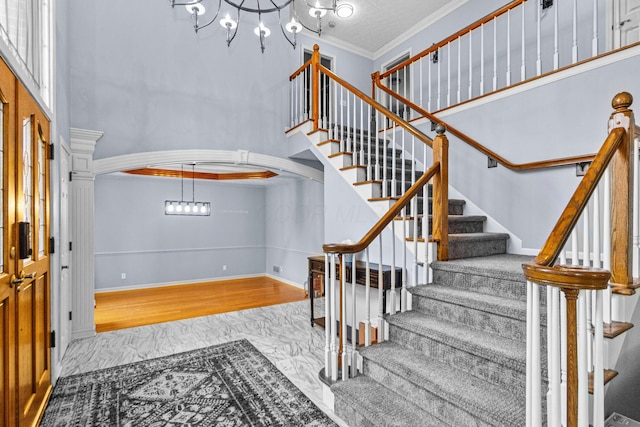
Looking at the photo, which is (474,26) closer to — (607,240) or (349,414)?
(607,240)

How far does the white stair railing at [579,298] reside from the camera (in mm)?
1099

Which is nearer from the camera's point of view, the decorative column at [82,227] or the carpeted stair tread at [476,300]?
the carpeted stair tread at [476,300]

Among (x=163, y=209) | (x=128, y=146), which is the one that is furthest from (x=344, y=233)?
(x=163, y=209)

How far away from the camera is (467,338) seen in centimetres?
209

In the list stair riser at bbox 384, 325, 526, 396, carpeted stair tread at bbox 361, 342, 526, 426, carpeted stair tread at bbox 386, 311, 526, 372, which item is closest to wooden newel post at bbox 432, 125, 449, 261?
carpeted stair tread at bbox 386, 311, 526, 372

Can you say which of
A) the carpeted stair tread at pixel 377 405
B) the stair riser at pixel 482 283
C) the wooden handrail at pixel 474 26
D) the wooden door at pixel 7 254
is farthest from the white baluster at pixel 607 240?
the wooden door at pixel 7 254

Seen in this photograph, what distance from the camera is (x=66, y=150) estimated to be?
347 cm

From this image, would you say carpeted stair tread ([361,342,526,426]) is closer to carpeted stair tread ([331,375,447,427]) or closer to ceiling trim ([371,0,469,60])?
carpeted stair tread ([331,375,447,427])

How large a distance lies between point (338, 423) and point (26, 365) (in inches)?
78.6

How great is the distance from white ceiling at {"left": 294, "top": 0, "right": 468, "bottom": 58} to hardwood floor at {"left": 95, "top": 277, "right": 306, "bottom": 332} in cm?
499

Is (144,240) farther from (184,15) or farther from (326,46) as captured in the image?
(326,46)

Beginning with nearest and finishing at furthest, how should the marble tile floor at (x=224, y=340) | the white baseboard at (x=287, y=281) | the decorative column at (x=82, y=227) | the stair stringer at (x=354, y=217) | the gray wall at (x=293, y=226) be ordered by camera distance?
the marble tile floor at (x=224, y=340)
the stair stringer at (x=354, y=217)
the decorative column at (x=82, y=227)
the gray wall at (x=293, y=226)
the white baseboard at (x=287, y=281)

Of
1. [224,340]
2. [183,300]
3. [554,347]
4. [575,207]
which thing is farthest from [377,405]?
[183,300]

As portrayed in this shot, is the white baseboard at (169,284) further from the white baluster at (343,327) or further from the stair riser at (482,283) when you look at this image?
the stair riser at (482,283)
